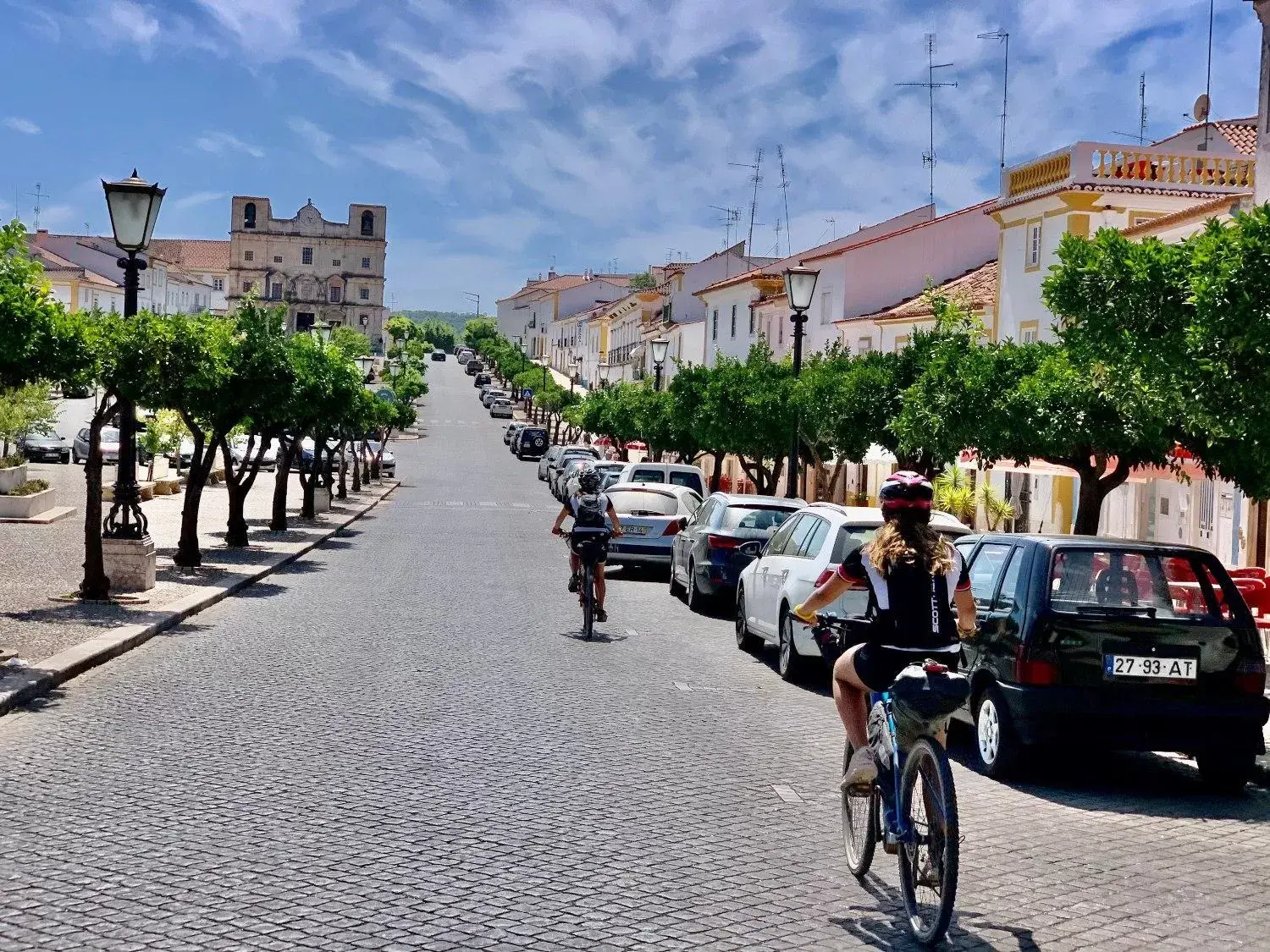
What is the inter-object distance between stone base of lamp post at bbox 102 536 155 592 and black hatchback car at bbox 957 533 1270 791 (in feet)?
38.3

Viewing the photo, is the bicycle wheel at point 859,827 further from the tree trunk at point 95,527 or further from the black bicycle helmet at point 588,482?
the tree trunk at point 95,527

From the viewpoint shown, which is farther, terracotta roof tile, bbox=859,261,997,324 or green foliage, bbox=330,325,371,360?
terracotta roof tile, bbox=859,261,997,324

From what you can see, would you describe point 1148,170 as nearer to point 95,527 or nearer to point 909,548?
point 95,527

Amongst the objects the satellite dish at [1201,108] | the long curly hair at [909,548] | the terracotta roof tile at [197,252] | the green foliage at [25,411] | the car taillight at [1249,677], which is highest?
the terracotta roof tile at [197,252]

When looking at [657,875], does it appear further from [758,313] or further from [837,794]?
[758,313]

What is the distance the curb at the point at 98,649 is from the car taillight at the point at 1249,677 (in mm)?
7831

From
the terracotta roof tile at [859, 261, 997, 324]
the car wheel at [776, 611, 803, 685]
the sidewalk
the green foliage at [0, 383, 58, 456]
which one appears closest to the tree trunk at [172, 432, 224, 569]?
the sidewalk

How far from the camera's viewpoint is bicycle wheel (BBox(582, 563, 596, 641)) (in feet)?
54.7

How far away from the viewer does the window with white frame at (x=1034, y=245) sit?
34969 millimetres

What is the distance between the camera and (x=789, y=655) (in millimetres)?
14148

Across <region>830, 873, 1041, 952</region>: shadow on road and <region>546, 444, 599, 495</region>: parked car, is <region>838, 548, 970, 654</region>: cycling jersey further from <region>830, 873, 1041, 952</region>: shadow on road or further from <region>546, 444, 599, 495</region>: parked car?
<region>546, 444, 599, 495</region>: parked car

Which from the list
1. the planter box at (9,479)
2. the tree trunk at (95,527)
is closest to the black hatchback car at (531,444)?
the planter box at (9,479)

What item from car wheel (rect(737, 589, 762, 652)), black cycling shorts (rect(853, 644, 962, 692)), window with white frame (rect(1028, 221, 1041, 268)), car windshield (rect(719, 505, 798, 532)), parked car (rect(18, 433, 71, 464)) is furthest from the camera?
parked car (rect(18, 433, 71, 464))

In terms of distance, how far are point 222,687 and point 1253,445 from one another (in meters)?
8.39
